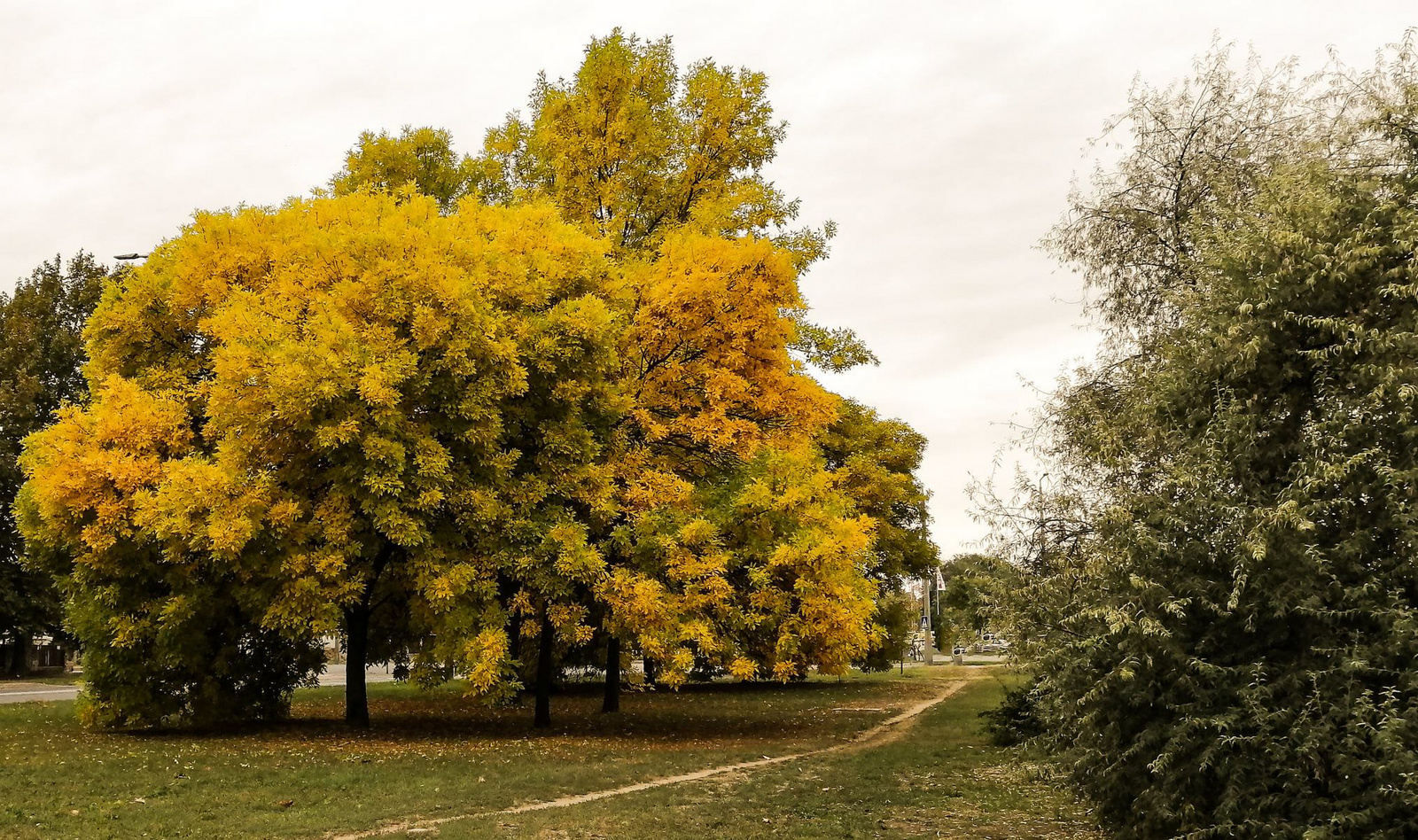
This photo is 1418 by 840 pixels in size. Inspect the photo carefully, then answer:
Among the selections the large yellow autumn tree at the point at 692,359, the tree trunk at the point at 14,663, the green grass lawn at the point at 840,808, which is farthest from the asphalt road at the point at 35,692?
the green grass lawn at the point at 840,808

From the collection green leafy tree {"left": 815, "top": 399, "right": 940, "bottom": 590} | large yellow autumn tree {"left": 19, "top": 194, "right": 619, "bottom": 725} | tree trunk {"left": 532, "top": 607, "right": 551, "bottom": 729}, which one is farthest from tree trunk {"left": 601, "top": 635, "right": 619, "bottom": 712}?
green leafy tree {"left": 815, "top": 399, "right": 940, "bottom": 590}

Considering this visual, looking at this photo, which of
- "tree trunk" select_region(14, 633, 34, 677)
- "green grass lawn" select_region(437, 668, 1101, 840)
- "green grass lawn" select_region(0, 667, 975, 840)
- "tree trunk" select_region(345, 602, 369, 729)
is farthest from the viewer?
"tree trunk" select_region(14, 633, 34, 677)

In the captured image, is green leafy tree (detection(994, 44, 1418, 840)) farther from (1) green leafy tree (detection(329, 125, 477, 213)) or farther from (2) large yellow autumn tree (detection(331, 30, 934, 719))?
(1) green leafy tree (detection(329, 125, 477, 213))

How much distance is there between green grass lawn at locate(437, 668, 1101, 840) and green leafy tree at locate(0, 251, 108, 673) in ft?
95.3

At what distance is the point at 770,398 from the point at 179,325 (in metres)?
11.6

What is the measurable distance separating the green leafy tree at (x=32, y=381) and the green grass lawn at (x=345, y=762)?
13.3 meters

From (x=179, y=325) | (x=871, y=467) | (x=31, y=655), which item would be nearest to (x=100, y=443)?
(x=179, y=325)

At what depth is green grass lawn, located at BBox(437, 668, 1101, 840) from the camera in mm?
11352

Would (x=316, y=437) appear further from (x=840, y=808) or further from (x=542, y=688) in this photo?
(x=840, y=808)

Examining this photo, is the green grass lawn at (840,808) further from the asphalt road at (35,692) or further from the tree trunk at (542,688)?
the asphalt road at (35,692)

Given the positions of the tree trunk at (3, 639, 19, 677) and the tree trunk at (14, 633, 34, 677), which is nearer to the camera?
the tree trunk at (14, 633, 34, 677)

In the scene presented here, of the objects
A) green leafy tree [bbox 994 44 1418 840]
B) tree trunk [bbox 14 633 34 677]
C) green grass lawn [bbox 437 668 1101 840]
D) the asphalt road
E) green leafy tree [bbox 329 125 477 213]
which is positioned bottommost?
green grass lawn [bbox 437 668 1101 840]

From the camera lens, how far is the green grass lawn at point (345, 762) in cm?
1180

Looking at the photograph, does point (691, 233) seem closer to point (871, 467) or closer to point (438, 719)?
point (438, 719)
